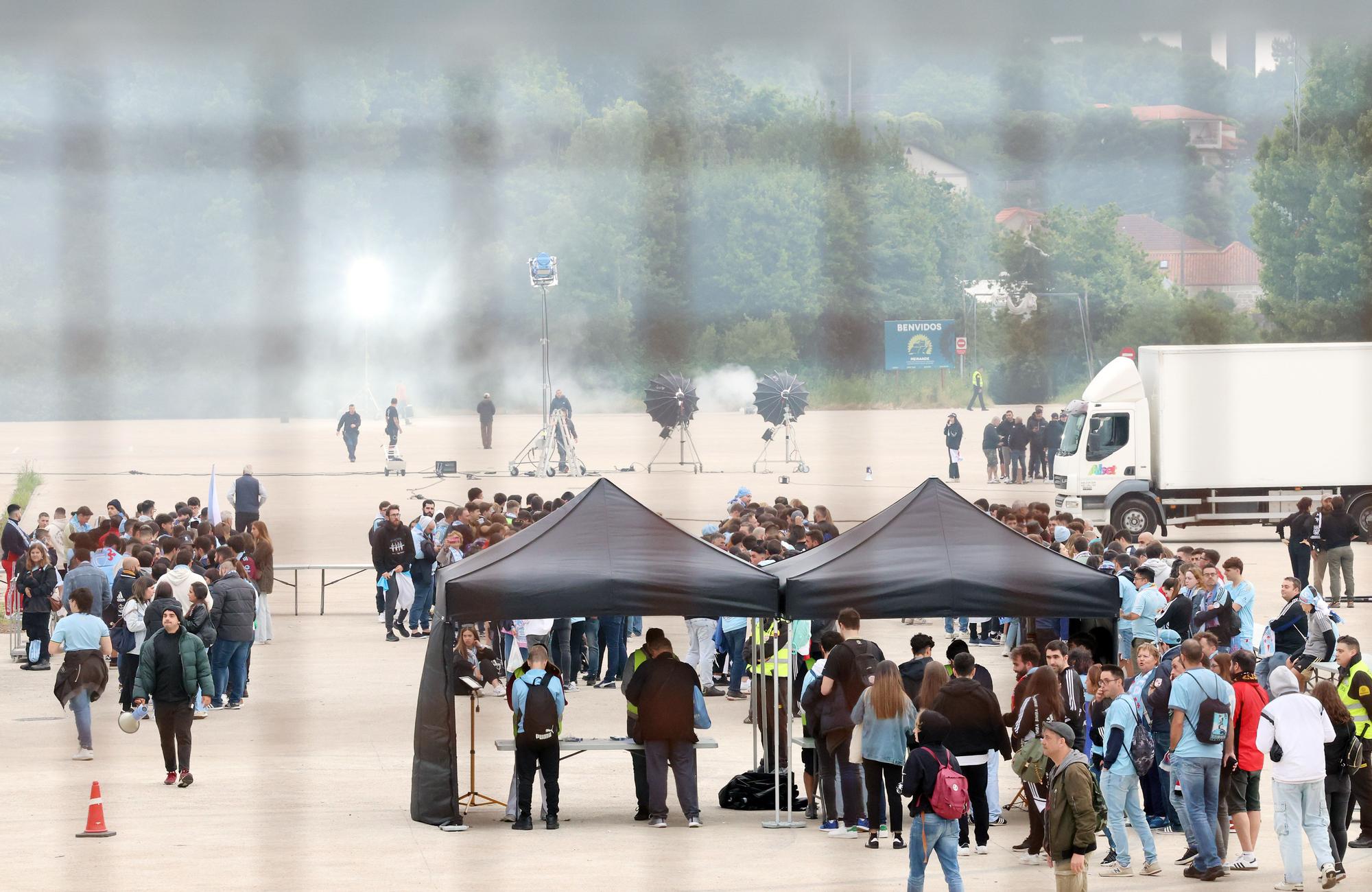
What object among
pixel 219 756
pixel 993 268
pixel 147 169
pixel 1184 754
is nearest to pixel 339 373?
pixel 147 169

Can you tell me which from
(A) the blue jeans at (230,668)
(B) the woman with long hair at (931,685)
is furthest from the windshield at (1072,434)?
(B) the woman with long hair at (931,685)

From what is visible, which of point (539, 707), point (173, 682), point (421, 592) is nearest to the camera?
point (539, 707)

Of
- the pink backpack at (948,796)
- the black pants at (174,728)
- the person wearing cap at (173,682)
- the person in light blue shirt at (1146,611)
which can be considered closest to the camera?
the pink backpack at (948,796)

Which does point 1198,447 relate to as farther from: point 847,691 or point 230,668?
point 847,691

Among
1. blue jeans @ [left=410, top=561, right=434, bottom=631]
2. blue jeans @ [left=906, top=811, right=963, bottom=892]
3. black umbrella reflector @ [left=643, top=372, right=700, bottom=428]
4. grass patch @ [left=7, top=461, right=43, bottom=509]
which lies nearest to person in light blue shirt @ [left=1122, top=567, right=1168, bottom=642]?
blue jeans @ [left=906, top=811, right=963, bottom=892]

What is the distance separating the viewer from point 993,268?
2400 millimetres

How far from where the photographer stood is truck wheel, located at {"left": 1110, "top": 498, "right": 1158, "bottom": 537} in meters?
18.0

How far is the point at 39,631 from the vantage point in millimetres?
11641

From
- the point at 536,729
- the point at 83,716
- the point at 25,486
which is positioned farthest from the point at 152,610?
the point at 25,486

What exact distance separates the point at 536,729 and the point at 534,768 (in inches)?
11.3

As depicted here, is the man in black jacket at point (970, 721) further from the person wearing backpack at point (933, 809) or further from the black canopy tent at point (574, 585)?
the black canopy tent at point (574, 585)

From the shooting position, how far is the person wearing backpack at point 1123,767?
628cm

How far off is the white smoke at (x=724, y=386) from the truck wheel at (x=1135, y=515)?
16055mm

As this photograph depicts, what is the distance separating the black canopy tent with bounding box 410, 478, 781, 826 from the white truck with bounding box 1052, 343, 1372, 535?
10.2m
